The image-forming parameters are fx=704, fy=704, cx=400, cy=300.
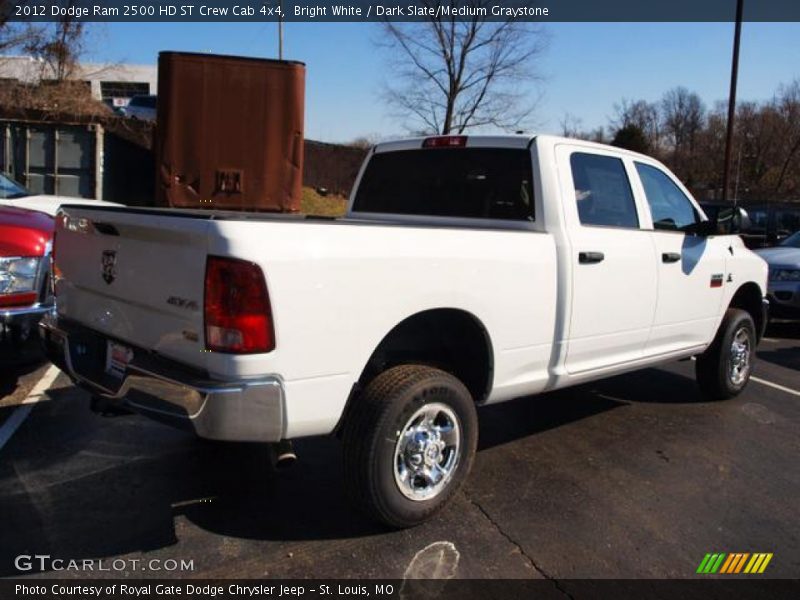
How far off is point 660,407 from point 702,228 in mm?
1510

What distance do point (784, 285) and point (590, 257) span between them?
693cm

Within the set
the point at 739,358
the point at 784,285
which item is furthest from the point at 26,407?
the point at 784,285

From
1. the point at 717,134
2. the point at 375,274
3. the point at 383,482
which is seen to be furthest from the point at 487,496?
the point at 717,134

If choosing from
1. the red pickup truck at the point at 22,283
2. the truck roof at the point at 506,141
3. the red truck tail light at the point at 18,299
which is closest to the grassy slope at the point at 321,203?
the red pickup truck at the point at 22,283

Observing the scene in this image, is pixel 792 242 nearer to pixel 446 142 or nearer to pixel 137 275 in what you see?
pixel 446 142

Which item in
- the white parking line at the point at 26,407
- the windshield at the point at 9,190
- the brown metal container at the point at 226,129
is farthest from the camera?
the brown metal container at the point at 226,129

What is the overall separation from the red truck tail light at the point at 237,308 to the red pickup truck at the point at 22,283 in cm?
236

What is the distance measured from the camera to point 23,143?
14.1m

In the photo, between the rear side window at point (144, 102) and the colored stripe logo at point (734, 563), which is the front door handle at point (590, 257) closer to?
the colored stripe logo at point (734, 563)

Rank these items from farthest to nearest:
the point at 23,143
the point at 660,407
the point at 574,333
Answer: the point at 23,143, the point at 660,407, the point at 574,333

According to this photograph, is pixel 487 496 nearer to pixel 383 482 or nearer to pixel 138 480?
pixel 383 482

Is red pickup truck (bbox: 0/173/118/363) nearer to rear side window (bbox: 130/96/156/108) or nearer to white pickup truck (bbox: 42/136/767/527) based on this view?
white pickup truck (bbox: 42/136/767/527)

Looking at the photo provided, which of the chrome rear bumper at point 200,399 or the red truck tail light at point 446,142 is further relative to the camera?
the red truck tail light at point 446,142

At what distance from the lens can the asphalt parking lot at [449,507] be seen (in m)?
3.19
